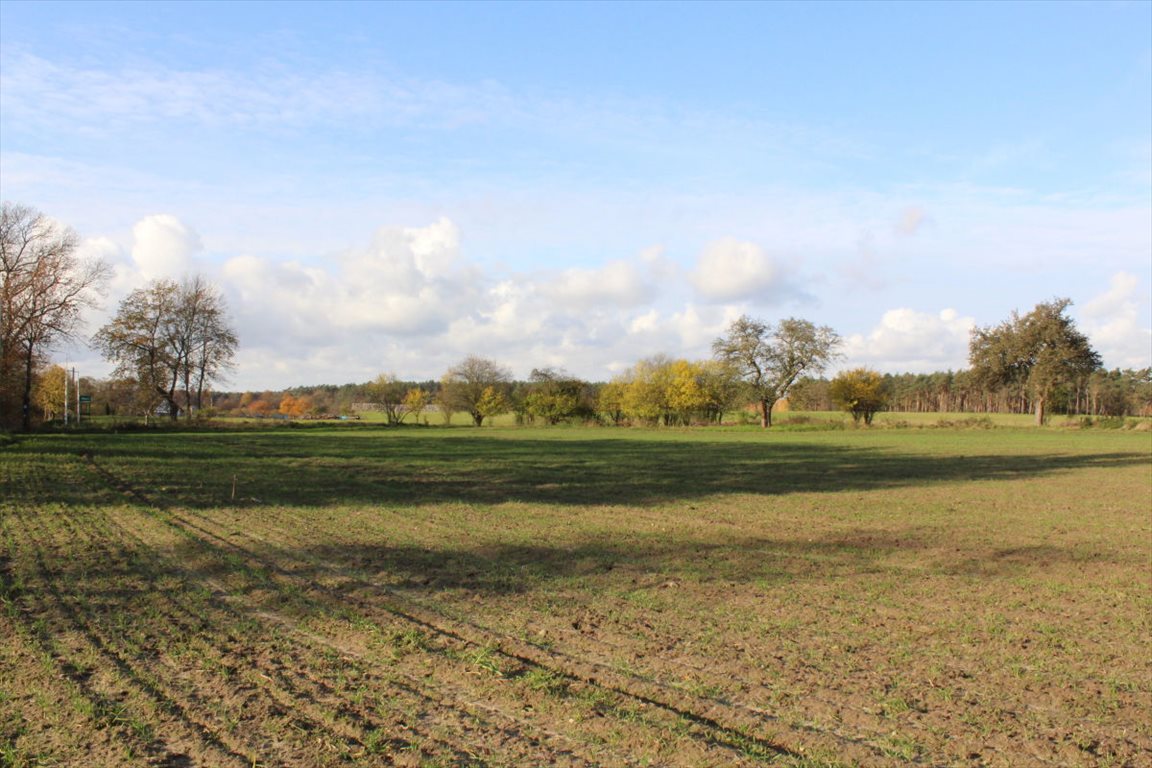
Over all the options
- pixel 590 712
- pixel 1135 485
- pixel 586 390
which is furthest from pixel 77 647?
pixel 586 390

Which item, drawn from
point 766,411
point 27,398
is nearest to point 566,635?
point 27,398

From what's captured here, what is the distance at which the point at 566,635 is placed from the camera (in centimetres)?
721

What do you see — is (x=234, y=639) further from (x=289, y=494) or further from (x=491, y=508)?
(x=289, y=494)

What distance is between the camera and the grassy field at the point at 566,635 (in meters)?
4.92

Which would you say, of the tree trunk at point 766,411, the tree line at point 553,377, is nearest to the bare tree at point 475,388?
the tree line at point 553,377

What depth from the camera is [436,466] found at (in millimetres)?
28031

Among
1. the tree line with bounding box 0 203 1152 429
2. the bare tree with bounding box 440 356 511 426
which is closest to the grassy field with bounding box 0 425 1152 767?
the tree line with bounding box 0 203 1152 429

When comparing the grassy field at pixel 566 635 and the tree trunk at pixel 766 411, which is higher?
the tree trunk at pixel 766 411

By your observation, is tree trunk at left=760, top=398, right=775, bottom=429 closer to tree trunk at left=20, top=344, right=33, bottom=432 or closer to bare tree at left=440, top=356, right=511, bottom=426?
bare tree at left=440, top=356, right=511, bottom=426

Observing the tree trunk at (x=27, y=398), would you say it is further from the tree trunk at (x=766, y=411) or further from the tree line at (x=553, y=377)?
the tree trunk at (x=766, y=411)

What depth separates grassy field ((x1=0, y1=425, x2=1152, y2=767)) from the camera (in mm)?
4922

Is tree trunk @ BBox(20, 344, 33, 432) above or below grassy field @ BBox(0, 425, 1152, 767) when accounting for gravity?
above

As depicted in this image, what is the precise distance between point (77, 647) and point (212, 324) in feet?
230

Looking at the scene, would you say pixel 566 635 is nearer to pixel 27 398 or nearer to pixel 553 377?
pixel 27 398
